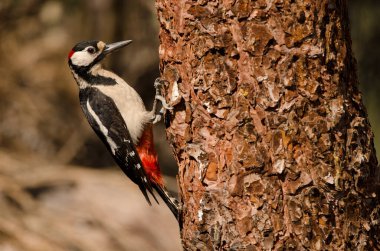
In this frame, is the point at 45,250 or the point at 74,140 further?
the point at 74,140

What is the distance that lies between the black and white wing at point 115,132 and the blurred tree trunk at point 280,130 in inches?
59.3

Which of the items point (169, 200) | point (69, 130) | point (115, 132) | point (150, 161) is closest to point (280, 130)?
point (169, 200)

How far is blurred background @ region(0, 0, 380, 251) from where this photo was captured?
19.4 feet

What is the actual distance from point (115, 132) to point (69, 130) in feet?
14.5

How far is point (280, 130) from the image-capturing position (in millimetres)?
3131

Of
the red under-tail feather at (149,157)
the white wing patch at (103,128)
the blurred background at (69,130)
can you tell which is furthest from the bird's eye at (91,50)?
the blurred background at (69,130)

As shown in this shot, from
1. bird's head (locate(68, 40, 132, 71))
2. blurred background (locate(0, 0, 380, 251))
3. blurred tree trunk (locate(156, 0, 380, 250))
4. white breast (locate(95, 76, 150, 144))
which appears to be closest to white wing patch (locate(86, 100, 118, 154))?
white breast (locate(95, 76, 150, 144))

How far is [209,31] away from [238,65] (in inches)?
8.5

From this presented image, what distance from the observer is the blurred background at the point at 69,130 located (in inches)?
233

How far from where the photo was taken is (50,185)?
7.10 m

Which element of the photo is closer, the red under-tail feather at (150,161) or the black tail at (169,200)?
the black tail at (169,200)

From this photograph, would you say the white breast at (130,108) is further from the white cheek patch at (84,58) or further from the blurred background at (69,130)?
the blurred background at (69,130)

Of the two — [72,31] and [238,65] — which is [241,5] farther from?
[72,31]

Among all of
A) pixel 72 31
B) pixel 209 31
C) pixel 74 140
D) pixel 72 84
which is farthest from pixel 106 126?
pixel 72 31
